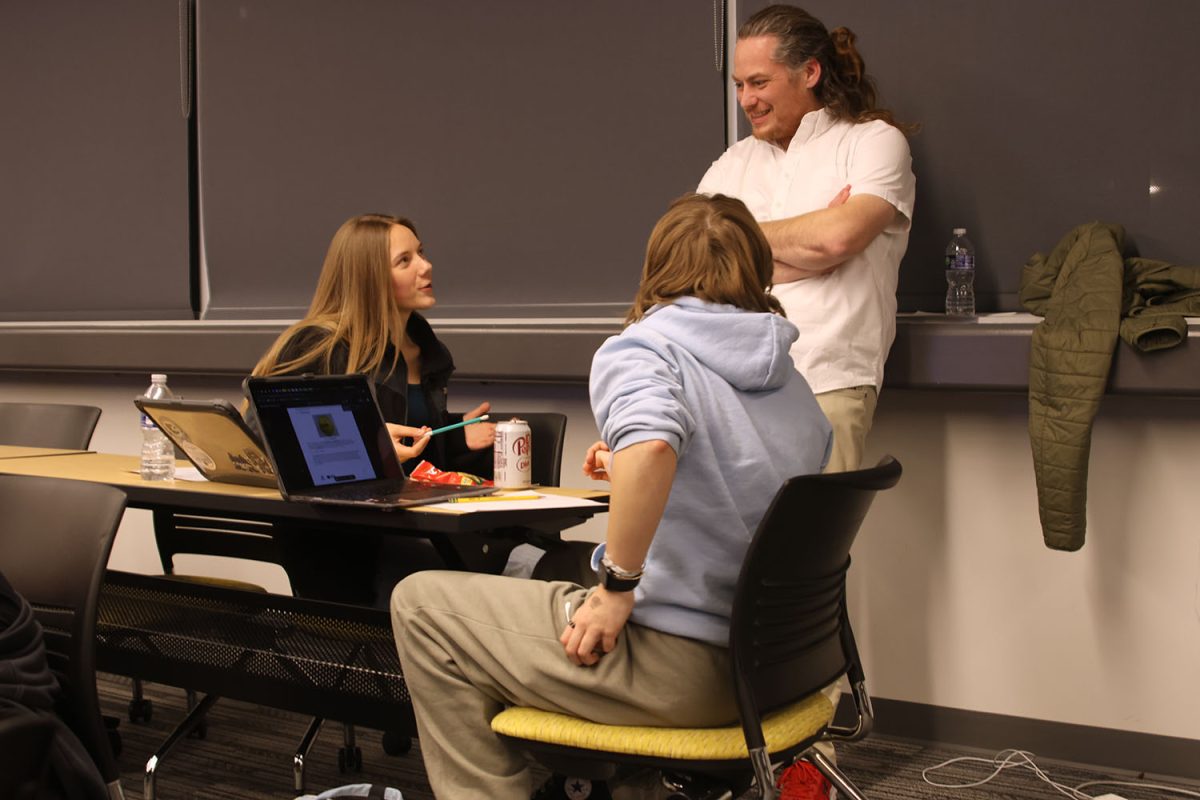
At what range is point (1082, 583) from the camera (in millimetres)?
3090

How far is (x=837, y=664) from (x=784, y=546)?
0.39m

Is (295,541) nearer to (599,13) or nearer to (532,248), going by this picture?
(532,248)

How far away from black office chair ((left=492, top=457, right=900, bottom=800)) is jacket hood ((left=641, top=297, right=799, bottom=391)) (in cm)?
23

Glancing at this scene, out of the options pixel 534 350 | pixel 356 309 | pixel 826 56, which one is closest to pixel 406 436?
pixel 356 309

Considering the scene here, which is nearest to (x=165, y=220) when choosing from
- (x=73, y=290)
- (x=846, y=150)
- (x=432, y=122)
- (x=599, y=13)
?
(x=73, y=290)

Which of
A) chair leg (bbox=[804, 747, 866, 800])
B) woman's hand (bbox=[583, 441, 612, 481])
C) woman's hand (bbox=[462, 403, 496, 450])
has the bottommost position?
chair leg (bbox=[804, 747, 866, 800])

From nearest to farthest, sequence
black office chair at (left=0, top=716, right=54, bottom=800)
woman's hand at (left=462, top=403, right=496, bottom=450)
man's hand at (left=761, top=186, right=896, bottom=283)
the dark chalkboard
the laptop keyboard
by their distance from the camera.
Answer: black office chair at (left=0, top=716, right=54, bottom=800), the laptop keyboard, man's hand at (left=761, top=186, right=896, bottom=283), woman's hand at (left=462, top=403, right=496, bottom=450), the dark chalkboard

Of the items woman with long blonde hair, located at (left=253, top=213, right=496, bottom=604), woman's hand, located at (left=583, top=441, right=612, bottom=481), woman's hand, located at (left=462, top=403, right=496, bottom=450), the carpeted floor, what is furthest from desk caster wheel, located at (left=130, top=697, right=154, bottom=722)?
woman's hand, located at (left=583, top=441, right=612, bottom=481)

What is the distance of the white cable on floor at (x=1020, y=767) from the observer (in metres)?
2.88

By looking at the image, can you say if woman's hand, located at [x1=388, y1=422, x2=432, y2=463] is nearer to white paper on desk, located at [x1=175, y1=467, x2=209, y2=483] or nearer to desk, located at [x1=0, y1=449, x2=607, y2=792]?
desk, located at [x1=0, y1=449, x2=607, y2=792]

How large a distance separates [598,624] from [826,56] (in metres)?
1.79

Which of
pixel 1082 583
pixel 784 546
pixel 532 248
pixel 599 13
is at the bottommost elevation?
pixel 1082 583

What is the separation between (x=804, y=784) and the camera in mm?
2465

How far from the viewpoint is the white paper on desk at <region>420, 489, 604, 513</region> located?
2.18 m
